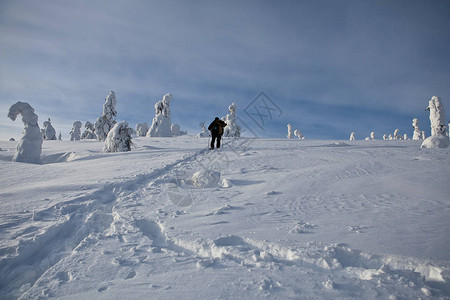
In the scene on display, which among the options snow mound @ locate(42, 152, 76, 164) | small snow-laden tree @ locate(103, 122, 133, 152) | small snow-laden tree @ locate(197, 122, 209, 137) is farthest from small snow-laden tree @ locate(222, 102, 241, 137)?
snow mound @ locate(42, 152, 76, 164)

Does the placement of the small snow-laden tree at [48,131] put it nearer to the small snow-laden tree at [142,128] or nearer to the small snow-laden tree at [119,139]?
the small snow-laden tree at [142,128]

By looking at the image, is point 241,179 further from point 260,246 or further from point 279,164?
point 260,246

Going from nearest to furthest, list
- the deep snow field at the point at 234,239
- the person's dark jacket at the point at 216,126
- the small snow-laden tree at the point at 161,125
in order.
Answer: the deep snow field at the point at 234,239 < the person's dark jacket at the point at 216,126 < the small snow-laden tree at the point at 161,125

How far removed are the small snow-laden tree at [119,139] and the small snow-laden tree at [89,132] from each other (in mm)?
40845

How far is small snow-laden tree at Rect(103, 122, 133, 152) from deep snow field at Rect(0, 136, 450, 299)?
824 centimetres

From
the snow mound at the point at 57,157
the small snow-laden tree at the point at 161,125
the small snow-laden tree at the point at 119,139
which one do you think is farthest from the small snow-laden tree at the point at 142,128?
the snow mound at the point at 57,157

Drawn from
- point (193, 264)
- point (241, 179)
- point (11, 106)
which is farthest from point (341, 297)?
point (11, 106)

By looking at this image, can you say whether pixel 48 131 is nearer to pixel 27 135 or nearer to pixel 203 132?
pixel 203 132

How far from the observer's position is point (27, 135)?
965cm

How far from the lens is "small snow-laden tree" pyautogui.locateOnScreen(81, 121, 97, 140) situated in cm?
4766

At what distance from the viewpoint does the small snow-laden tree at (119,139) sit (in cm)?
1303

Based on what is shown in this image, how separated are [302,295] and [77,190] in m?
5.07

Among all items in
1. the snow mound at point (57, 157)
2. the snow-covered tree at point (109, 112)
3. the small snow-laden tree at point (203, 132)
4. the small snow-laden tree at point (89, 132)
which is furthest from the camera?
the small snow-laden tree at point (89, 132)

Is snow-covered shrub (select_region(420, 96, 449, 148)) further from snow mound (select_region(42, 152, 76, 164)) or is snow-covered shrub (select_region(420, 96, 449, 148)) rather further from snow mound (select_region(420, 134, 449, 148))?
snow mound (select_region(42, 152, 76, 164))
